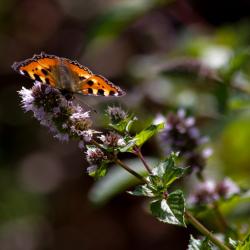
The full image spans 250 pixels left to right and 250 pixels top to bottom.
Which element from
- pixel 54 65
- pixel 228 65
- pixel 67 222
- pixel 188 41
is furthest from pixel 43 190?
pixel 54 65

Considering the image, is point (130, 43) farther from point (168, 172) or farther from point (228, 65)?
point (168, 172)

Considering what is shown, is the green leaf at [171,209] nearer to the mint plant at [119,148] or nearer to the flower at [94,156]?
the mint plant at [119,148]

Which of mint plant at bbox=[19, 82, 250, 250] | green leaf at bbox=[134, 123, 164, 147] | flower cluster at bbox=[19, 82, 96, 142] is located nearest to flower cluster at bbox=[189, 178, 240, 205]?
mint plant at bbox=[19, 82, 250, 250]

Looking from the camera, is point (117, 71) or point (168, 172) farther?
point (117, 71)

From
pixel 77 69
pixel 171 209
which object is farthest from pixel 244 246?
pixel 77 69

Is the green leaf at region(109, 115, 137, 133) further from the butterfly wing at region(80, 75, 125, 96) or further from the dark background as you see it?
the dark background

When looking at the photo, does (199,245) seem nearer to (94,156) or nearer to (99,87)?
(94,156)

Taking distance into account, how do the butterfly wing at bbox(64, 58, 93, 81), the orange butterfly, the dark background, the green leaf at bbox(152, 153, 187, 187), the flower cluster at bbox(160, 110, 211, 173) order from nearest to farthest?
the green leaf at bbox(152, 153, 187, 187) < the orange butterfly < the butterfly wing at bbox(64, 58, 93, 81) < the flower cluster at bbox(160, 110, 211, 173) < the dark background
